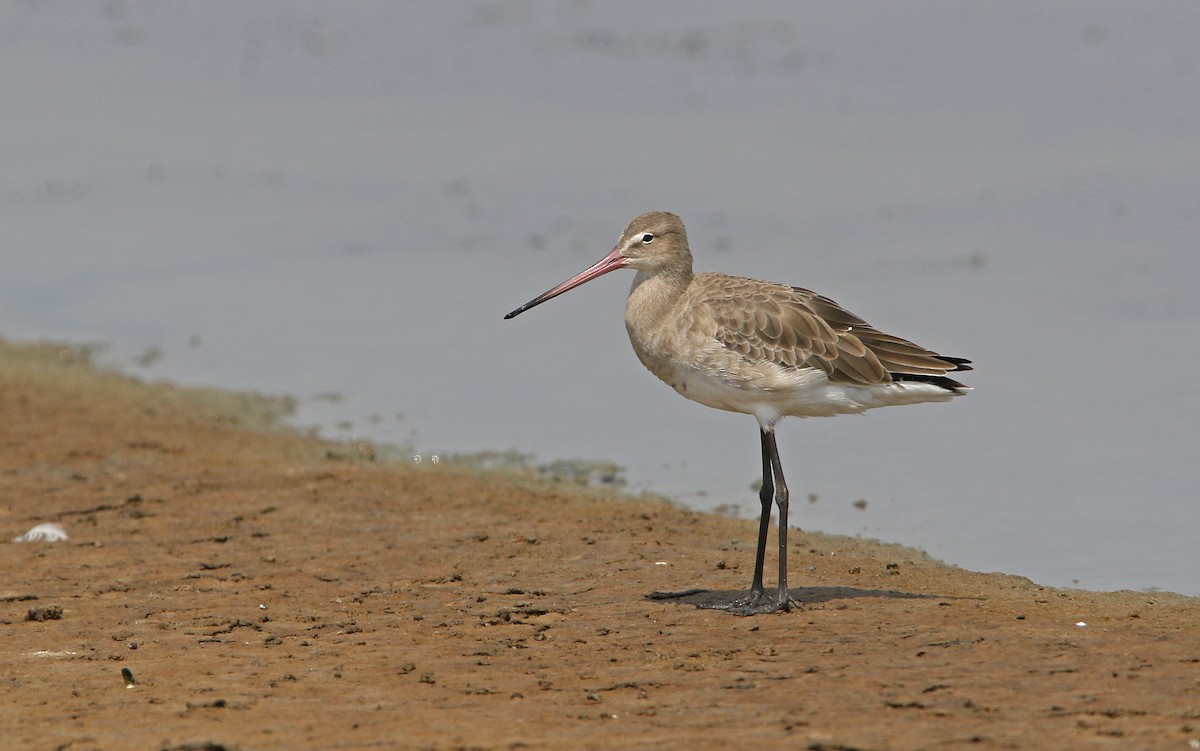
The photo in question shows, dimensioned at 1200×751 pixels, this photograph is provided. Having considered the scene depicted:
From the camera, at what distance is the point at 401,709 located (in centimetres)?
641

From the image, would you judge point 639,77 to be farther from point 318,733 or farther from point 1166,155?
point 318,733

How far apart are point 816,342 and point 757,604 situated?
4.15 feet

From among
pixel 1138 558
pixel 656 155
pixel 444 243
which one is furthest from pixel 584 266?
pixel 1138 558

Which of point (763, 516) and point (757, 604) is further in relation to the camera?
point (763, 516)

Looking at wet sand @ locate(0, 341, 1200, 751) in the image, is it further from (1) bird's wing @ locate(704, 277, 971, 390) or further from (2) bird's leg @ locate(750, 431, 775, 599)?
(1) bird's wing @ locate(704, 277, 971, 390)

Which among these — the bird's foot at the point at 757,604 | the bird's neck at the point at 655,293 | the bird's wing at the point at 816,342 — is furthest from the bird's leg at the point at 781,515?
the bird's neck at the point at 655,293

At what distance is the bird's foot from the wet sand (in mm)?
83

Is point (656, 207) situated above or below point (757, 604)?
above

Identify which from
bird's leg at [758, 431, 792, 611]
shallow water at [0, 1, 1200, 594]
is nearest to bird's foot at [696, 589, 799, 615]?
bird's leg at [758, 431, 792, 611]

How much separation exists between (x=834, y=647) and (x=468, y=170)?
12.4m

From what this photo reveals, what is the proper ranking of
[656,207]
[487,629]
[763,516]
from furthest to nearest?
[656,207] < [763,516] < [487,629]

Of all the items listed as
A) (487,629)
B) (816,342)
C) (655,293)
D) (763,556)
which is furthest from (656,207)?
(487,629)

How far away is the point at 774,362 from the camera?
25.8 feet

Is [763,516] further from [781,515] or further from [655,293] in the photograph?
[655,293]
